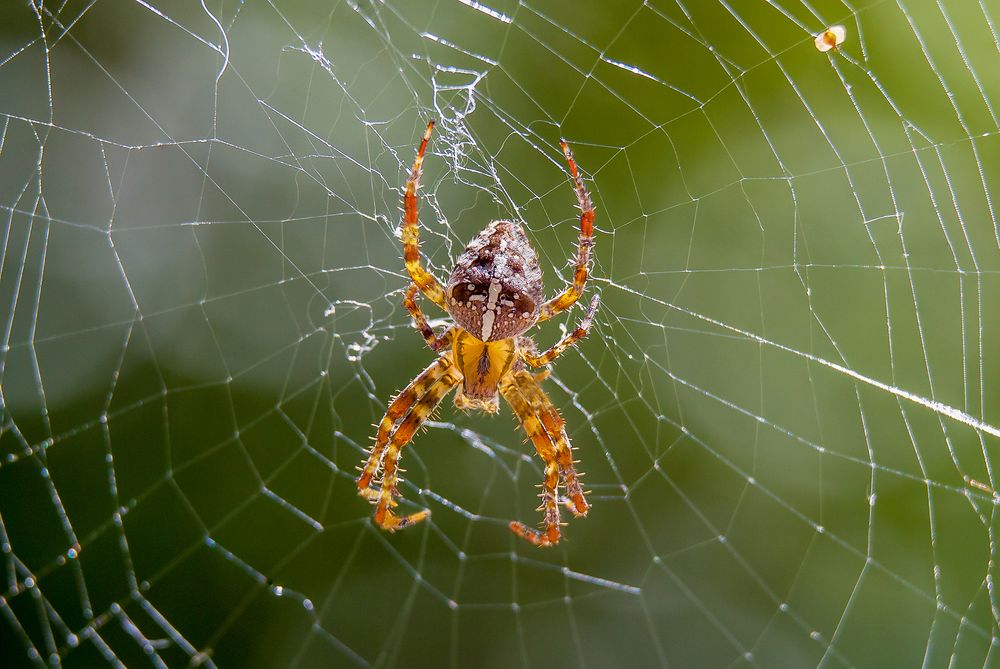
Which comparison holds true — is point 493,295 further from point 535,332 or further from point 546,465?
point 535,332

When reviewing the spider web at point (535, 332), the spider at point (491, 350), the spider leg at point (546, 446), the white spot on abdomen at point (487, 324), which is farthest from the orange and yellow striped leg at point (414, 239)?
the spider leg at point (546, 446)

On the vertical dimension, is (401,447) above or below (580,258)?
below

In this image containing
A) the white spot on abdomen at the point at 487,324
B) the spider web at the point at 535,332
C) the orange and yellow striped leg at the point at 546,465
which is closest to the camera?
the white spot on abdomen at the point at 487,324

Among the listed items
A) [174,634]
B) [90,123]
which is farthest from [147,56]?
[174,634]

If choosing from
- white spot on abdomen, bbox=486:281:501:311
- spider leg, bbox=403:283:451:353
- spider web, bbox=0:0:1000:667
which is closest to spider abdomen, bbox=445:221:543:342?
white spot on abdomen, bbox=486:281:501:311

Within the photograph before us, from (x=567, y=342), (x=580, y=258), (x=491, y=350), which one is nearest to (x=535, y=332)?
(x=491, y=350)

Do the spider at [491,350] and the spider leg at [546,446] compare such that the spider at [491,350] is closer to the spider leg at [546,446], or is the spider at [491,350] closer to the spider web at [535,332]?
the spider leg at [546,446]

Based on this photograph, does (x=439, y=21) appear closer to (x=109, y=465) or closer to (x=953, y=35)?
(x=953, y=35)

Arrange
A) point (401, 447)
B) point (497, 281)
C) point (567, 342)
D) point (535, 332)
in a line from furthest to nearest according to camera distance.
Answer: point (535, 332) < point (401, 447) < point (567, 342) < point (497, 281)
